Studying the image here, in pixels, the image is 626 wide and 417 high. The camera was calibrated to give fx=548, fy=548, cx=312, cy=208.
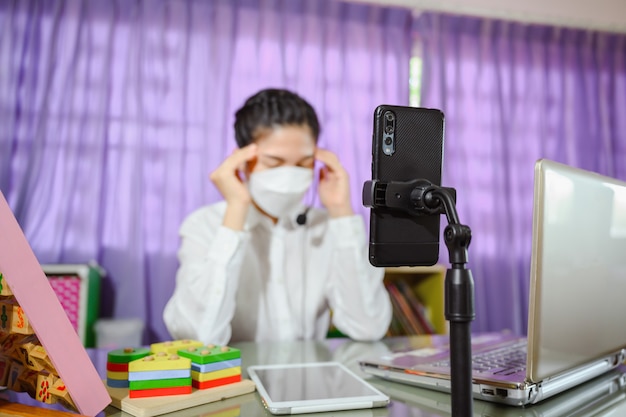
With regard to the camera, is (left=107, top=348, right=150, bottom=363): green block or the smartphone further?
(left=107, top=348, right=150, bottom=363): green block

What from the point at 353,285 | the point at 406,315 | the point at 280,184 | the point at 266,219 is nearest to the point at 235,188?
the point at 280,184

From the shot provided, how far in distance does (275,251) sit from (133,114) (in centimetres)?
126

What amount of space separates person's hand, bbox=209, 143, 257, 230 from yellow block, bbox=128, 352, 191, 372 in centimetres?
70

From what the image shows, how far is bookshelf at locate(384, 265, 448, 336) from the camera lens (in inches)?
93.0

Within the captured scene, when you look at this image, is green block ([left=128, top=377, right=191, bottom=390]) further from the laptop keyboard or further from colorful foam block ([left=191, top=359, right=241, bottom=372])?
the laptop keyboard

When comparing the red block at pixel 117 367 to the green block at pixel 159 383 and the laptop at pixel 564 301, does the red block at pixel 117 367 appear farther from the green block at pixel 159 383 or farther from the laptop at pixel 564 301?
the laptop at pixel 564 301

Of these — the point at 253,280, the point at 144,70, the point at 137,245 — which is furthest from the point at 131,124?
the point at 253,280

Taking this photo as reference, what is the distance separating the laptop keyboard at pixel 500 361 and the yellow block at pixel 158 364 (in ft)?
1.14

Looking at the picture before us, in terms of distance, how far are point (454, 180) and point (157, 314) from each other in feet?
5.32

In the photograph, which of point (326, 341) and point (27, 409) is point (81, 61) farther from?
point (27, 409)

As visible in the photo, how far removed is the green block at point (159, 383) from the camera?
2.14 ft

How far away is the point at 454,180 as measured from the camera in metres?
2.87

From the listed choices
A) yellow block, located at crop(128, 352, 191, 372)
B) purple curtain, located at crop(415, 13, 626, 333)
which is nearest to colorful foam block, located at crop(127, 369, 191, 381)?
yellow block, located at crop(128, 352, 191, 372)

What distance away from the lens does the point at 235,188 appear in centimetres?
140
